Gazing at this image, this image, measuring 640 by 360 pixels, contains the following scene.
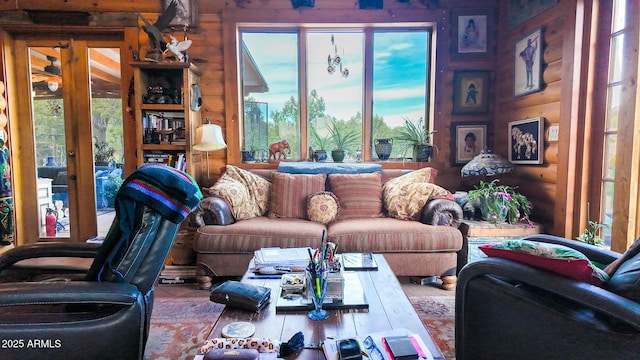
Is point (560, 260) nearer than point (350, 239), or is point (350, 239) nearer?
point (560, 260)

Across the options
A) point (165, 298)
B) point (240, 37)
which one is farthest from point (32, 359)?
point (240, 37)

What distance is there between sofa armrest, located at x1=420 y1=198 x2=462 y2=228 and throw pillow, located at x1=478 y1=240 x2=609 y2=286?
1595 mm

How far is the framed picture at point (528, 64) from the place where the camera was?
3.06m

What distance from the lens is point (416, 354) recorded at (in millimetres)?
1088

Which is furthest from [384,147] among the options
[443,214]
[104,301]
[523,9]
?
[104,301]

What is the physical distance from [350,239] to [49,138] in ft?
11.0

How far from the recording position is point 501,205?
2918 mm

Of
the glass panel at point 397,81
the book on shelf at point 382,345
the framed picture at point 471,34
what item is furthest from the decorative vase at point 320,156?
the book on shelf at point 382,345

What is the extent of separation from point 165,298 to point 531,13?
3853mm

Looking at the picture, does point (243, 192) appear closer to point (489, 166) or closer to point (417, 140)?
point (417, 140)

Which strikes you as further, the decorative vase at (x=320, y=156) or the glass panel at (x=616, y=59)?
the decorative vase at (x=320, y=156)

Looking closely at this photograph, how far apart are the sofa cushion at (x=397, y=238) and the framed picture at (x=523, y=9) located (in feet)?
6.64

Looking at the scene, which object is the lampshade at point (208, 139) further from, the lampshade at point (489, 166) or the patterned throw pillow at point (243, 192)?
the lampshade at point (489, 166)

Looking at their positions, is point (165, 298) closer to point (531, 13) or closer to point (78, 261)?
point (78, 261)
